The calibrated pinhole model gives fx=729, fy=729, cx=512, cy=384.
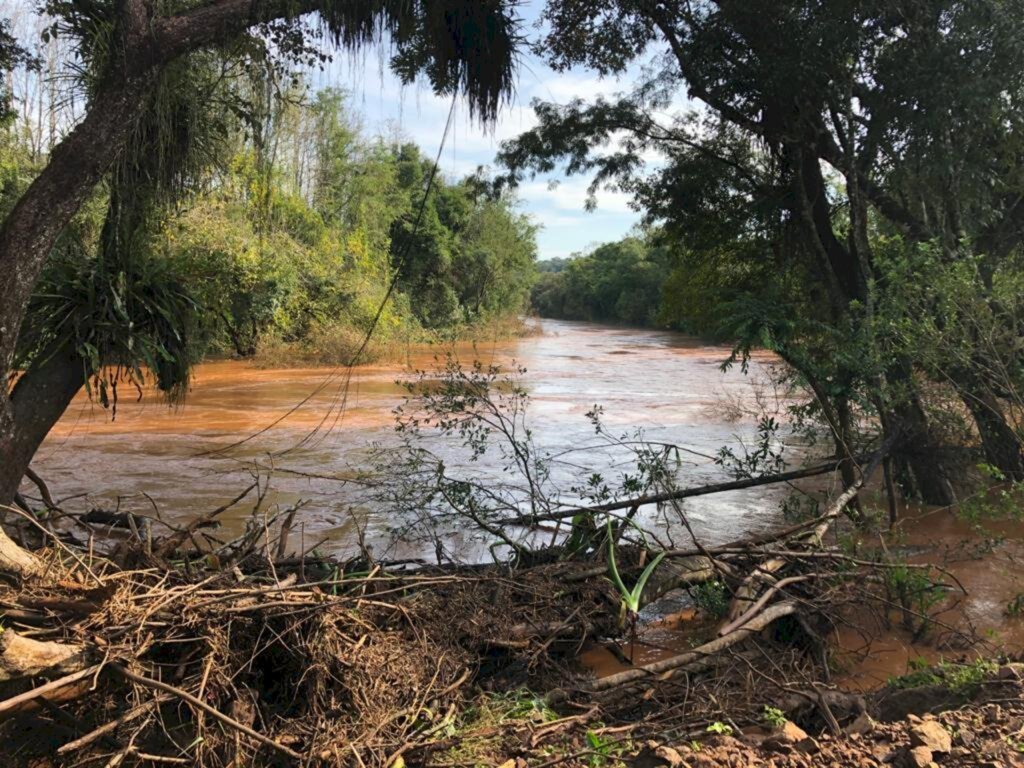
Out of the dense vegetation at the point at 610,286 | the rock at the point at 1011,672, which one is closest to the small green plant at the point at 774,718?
the rock at the point at 1011,672

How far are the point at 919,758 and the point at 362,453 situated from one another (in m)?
9.59

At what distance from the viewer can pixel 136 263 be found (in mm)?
4887

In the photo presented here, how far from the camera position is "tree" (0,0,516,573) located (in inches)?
134

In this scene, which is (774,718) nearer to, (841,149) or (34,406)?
(34,406)

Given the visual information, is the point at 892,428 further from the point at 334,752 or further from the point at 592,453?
the point at 334,752

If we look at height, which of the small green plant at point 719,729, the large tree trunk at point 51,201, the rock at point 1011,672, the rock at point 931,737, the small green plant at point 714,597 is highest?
the large tree trunk at point 51,201

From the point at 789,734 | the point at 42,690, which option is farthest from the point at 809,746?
the point at 42,690

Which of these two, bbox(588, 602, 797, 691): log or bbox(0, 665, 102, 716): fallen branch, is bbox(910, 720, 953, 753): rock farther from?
bbox(0, 665, 102, 716): fallen branch

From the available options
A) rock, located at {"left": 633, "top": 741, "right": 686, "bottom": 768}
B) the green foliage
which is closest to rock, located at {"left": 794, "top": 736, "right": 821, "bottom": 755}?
rock, located at {"left": 633, "top": 741, "right": 686, "bottom": 768}

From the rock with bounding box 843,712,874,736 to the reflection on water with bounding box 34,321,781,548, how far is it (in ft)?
13.9

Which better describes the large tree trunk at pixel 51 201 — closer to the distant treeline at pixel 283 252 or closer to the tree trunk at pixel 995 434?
the distant treeline at pixel 283 252

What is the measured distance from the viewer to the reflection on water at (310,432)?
339 inches

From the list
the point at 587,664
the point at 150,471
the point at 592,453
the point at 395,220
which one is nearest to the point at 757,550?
the point at 587,664

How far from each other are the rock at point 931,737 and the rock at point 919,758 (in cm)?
3
